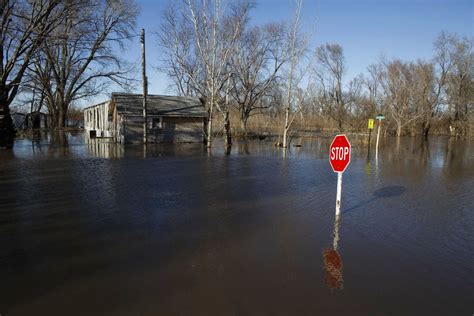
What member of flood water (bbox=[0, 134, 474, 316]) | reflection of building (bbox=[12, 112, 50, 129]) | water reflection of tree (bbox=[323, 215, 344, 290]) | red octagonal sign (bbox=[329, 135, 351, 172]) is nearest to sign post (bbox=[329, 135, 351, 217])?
red octagonal sign (bbox=[329, 135, 351, 172])

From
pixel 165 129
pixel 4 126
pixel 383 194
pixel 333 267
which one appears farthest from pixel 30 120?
pixel 333 267

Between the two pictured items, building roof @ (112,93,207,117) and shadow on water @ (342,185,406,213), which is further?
building roof @ (112,93,207,117)

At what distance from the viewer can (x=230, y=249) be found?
502 centimetres

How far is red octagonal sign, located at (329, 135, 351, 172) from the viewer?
6.15 m

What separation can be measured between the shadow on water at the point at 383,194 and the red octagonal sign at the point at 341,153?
1514mm

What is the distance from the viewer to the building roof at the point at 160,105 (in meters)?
27.0

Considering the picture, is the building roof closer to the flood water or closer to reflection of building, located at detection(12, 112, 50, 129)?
the flood water

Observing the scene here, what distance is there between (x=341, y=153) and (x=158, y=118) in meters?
23.7

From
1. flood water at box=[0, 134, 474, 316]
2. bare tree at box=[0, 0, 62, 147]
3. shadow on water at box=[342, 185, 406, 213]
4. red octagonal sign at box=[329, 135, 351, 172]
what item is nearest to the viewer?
flood water at box=[0, 134, 474, 316]

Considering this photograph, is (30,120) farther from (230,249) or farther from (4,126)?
(230,249)

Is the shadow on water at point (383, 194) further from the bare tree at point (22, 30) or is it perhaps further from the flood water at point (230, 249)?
the bare tree at point (22, 30)

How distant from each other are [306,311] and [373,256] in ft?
6.44

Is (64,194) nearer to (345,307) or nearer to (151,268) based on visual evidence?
(151,268)

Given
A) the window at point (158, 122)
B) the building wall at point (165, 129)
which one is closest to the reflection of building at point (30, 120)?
the building wall at point (165, 129)
